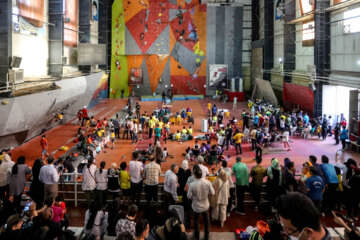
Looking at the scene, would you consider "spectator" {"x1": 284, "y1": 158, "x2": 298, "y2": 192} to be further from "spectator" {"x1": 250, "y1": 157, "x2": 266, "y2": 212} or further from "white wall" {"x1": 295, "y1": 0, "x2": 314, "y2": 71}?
"white wall" {"x1": 295, "y1": 0, "x2": 314, "y2": 71}

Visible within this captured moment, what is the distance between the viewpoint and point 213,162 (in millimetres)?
12648

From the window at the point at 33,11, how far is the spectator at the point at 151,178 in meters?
12.8

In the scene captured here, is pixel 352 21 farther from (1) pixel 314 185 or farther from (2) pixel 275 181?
(1) pixel 314 185

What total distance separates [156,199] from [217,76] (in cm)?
2942

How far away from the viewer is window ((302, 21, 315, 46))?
21.1 m

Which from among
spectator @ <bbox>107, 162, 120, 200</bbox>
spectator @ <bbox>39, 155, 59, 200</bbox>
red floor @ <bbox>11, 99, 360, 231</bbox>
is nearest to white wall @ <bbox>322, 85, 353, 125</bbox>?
red floor @ <bbox>11, 99, 360, 231</bbox>

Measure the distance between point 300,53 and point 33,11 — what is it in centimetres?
1752

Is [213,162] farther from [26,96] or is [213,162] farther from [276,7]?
[276,7]

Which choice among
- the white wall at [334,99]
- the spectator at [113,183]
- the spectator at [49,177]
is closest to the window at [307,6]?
the white wall at [334,99]

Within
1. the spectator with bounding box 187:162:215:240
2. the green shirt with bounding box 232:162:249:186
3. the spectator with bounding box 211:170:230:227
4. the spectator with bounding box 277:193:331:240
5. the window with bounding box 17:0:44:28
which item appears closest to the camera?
the spectator with bounding box 277:193:331:240

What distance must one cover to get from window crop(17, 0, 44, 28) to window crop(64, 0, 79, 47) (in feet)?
11.9

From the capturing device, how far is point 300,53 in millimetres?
24031

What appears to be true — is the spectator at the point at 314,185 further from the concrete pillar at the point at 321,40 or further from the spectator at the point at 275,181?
the concrete pillar at the point at 321,40

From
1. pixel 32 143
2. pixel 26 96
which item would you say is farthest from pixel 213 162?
pixel 32 143
